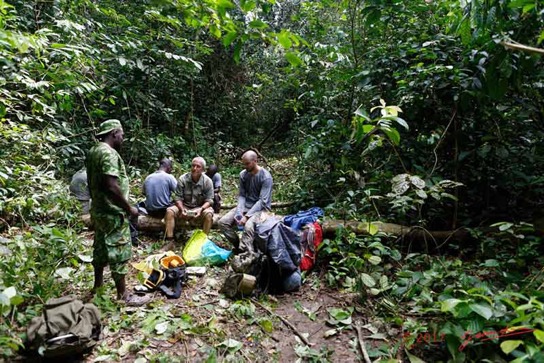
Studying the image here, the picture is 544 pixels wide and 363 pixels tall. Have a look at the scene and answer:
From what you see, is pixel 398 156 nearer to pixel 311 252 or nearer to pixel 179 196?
pixel 311 252

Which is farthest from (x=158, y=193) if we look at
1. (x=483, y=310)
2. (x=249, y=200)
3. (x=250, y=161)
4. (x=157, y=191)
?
(x=483, y=310)

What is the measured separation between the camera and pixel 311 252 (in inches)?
172

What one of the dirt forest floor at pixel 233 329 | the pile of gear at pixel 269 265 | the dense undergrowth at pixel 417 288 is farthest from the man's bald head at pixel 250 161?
the dirt forest floor at pixel 233 329

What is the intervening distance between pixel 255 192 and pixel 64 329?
10.6 feet

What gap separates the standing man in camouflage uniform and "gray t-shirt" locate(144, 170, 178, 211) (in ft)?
6.75

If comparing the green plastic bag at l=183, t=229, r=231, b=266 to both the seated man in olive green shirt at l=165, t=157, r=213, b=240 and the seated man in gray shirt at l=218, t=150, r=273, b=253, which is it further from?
the seated man in olive green shirt at l=165, t=157, r=213, b=240

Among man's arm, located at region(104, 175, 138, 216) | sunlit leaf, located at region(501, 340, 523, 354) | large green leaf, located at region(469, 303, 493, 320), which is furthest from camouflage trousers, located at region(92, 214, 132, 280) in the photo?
sunlit leaf, located at region(501, 340, 523, 354)

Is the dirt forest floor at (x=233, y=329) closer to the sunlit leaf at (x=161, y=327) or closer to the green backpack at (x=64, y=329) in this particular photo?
the sunlit leaf at (x=161, y=327)

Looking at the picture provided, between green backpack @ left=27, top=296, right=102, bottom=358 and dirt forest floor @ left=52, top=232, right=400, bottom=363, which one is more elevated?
green backpack @ left=27, top=296, right=102, bottom=358

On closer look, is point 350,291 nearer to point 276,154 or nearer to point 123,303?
point 123,303

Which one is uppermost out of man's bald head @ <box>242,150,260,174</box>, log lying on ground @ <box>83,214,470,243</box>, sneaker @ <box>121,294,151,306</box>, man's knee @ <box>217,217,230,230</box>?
man's bald head @ <box>242,150,260,174</box>

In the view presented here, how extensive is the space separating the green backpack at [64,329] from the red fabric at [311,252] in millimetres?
2384

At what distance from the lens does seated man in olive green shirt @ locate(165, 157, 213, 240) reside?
538 centimetres

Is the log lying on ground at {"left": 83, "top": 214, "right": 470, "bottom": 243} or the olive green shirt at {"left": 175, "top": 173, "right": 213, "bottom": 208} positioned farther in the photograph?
the olive green shirt at {"left": 175, "top": 173, "right": 213, "bottom": 208}
